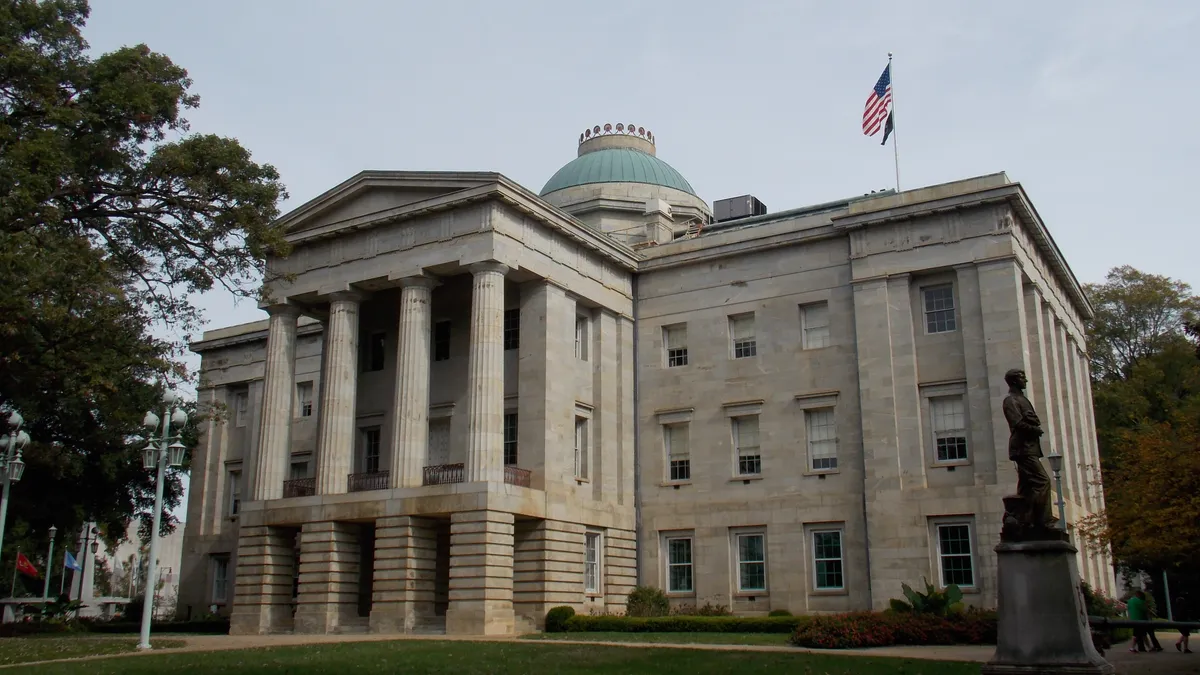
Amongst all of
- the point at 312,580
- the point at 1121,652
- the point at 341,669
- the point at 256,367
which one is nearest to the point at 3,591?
the point at 256,367

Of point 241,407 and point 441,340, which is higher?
point 441,340

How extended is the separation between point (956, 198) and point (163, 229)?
24572 mm

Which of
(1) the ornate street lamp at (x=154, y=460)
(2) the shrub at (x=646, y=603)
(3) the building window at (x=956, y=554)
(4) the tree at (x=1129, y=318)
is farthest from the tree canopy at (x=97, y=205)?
(4) the tree at (x=1129, y=318)

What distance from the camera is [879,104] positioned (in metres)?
40.4

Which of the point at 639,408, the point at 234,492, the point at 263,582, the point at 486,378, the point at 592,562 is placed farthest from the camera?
the point at 234,492

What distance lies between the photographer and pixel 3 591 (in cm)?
7819

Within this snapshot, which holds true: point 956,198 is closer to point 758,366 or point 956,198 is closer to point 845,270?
point 845,270

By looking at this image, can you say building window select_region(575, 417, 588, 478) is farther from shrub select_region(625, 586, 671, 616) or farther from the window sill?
the window sill

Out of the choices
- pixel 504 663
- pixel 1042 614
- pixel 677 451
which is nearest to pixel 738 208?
pixel 677 451

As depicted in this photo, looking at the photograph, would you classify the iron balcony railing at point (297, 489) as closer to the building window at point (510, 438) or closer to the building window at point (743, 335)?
the building window at point (510, 438)

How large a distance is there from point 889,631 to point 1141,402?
32176 mm

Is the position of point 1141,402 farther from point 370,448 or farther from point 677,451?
point 370,448

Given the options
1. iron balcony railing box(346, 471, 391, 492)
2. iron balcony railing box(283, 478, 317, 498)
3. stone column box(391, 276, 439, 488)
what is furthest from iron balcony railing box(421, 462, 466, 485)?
iron balcony railing box(283, 478, 317, 498)

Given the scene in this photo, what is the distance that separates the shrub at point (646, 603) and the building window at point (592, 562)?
1296 mm
